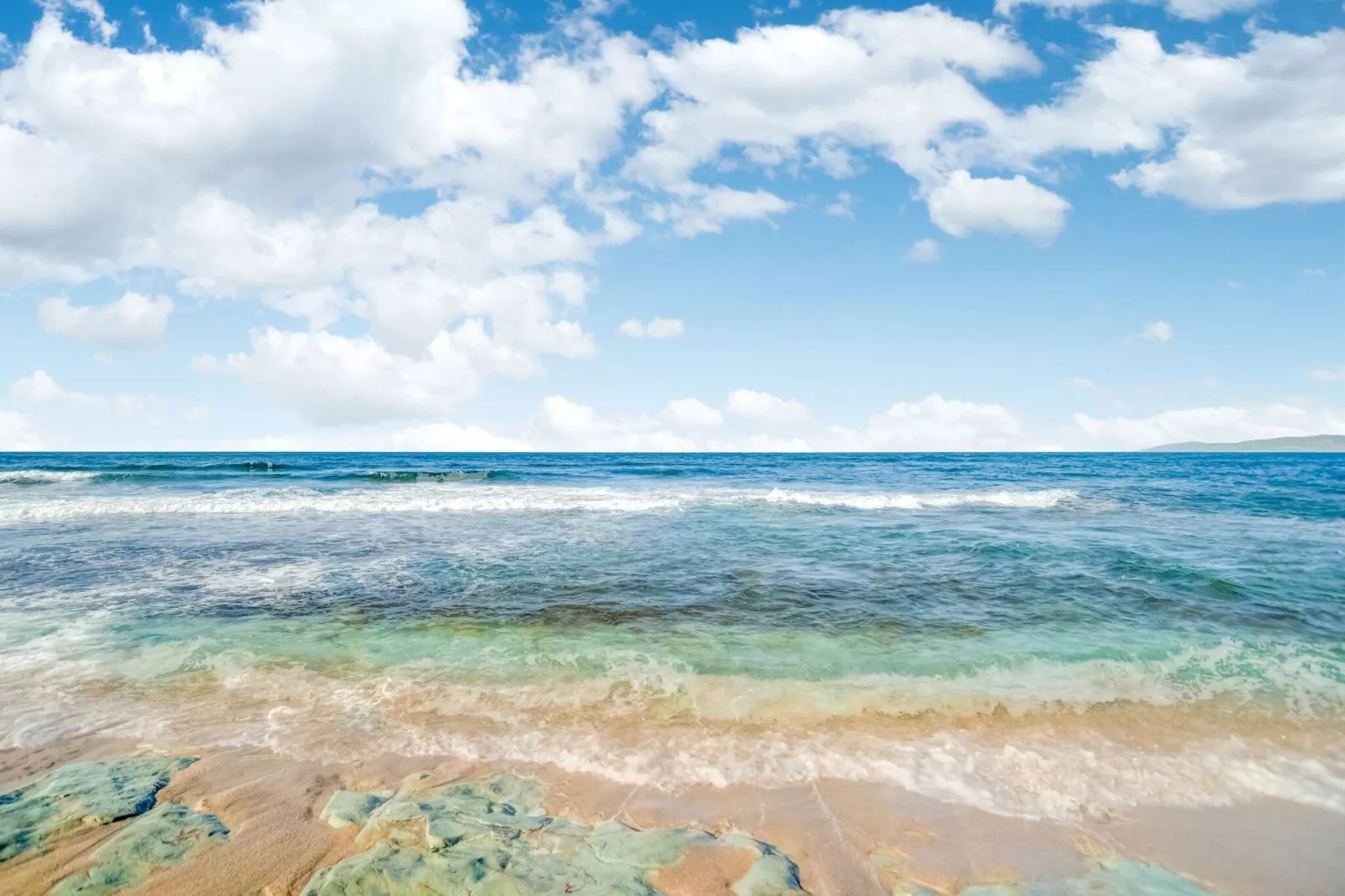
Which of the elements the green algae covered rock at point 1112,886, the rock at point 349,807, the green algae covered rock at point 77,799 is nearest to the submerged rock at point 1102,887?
the green algae covered rock at point 1112,886

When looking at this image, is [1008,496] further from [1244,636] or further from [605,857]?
[605,857]

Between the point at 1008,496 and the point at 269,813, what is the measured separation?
93.3 feet

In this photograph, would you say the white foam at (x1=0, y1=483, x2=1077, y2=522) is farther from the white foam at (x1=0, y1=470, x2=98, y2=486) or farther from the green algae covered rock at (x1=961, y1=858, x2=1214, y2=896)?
the green algae covered rock at (x1=961, y1=858, x2=1214, y2=896)

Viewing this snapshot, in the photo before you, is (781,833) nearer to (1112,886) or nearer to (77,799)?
(1112,886)

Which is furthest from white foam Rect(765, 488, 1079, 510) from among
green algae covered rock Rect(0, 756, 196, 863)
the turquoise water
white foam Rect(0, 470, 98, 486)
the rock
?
white foam Rect(0, 470, 98, 486)

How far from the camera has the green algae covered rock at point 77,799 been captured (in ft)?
13.4

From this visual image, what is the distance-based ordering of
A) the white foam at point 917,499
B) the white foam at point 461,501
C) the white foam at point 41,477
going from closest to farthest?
the white foam at point 461,501
the white foam at point 917,499
the white foam at point 41,477

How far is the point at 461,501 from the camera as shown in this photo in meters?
25.2

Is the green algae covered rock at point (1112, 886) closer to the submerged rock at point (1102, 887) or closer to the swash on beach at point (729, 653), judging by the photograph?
the submerged rock at point (1102, 887)

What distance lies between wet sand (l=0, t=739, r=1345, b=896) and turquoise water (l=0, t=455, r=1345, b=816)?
292mm

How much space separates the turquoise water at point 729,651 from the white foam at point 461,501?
4.84 meters

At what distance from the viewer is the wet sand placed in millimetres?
3893

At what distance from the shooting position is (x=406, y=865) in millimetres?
3736

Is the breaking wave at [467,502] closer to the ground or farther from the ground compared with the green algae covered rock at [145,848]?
farther from the ground
